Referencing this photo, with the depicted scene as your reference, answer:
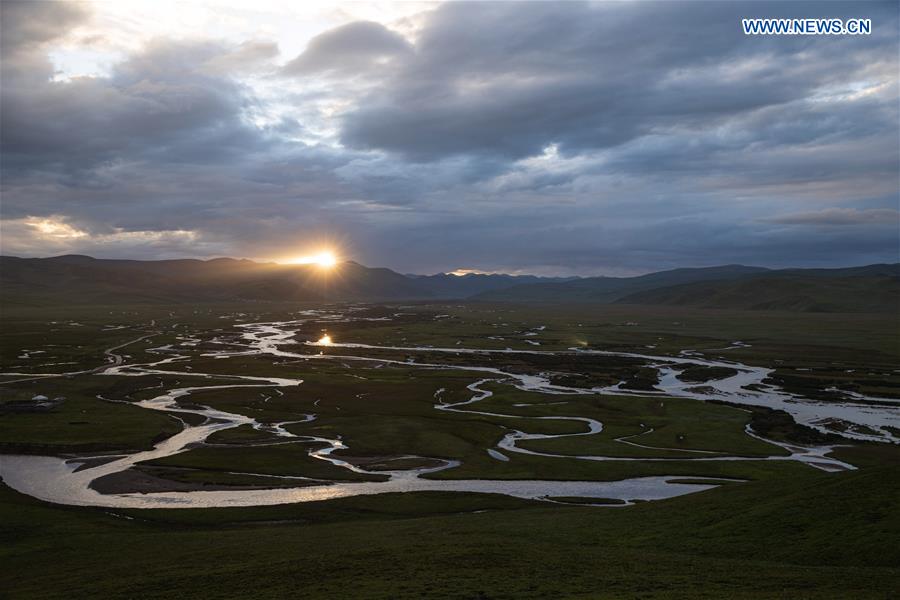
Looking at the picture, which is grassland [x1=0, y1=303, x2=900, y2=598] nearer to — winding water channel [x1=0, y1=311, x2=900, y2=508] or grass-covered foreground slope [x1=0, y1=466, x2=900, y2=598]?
grass-covered foreground slope [x1=0, y1=466, x2=900, y2=598]

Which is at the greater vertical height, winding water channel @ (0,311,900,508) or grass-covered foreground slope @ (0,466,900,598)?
grass-covered foreground slope @ (0,466,900,598)

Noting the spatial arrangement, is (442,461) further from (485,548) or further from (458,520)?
(485,548)

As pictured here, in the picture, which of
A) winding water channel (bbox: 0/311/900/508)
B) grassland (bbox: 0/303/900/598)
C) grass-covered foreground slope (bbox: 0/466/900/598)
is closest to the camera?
grass-covered foreground slope (bbox: 0/466/900/598)

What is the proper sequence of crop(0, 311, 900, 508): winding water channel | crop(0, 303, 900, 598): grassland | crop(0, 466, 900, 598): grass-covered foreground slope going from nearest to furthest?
crop(0, 466, 900, 598): grass-covered foreground slope → crop(0, 303, 900, 598): grassland → crop(0, 311, 900, 508): winding water channel

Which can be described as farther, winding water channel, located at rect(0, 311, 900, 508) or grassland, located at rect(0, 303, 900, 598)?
winding water channel, located at rect(0, 311, 900, 508)

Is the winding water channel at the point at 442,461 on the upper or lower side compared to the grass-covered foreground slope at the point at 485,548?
lower

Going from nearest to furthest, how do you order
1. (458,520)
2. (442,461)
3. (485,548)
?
1. (485,548)
2. (458,520)
3. (442,461)

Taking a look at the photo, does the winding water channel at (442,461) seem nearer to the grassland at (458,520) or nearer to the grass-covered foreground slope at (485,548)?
the grassland at (458,520)

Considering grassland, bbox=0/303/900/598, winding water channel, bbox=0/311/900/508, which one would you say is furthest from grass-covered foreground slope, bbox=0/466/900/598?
winding water channel, bbox=0/311/900/508

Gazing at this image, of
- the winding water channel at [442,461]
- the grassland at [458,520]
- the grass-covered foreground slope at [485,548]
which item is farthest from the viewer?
the winding water channel at [442,461]

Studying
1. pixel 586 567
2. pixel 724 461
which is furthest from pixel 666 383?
pixel 586 567

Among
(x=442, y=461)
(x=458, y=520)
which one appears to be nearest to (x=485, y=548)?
(x=458, y=520)

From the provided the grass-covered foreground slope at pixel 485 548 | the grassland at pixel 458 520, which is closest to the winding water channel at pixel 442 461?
the grassland at pixel 458 520
